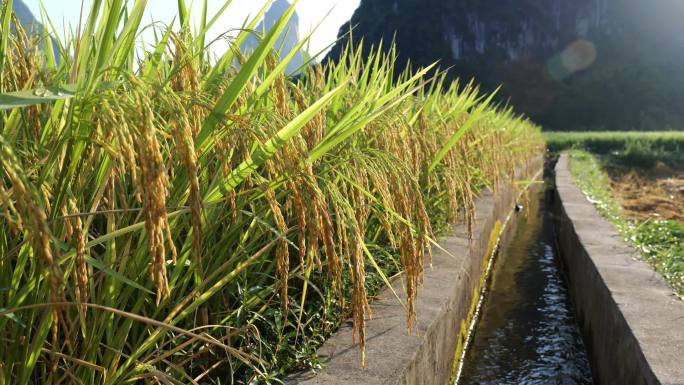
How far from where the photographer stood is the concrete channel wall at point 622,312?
7.39ft

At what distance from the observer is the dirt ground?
6.21m

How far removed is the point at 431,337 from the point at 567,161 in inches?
440

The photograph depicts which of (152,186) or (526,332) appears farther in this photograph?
(526,332)

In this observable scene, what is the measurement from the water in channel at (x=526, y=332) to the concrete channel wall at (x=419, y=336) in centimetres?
20

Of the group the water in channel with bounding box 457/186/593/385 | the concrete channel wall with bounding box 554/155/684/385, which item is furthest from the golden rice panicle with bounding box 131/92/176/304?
the water in channel with bounding box 457/186/593/385

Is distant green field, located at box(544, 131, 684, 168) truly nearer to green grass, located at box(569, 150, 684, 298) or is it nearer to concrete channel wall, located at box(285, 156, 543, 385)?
green grass, located at box(569, 150, 684, 298)

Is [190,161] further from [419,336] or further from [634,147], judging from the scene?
[634,147]

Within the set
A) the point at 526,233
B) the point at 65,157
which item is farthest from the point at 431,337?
the point at 526,233

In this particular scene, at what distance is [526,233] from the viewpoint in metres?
7.09

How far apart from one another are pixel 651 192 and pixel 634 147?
6.38 m

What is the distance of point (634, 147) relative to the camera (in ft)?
46.5

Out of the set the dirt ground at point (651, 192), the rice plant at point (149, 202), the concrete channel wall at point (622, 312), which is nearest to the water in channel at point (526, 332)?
the concrete channel wall at point (622, 312)

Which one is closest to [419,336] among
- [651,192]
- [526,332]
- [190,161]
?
[190,161]

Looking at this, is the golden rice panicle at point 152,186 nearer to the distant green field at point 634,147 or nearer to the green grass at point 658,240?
the green grass at point 658,240
